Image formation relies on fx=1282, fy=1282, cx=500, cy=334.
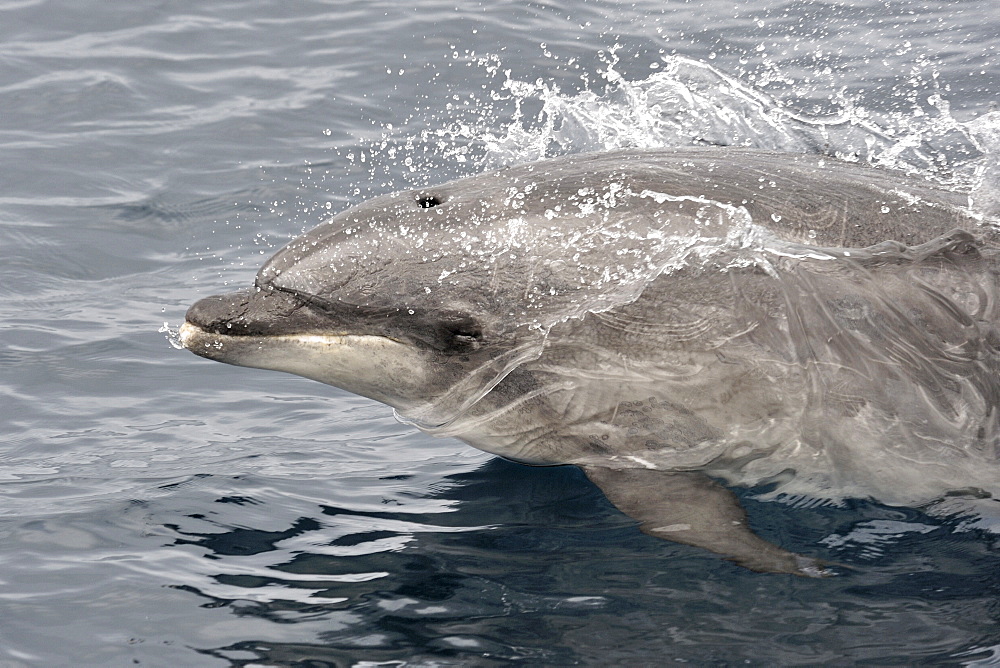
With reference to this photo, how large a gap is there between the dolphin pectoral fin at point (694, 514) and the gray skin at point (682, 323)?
12 millimetres

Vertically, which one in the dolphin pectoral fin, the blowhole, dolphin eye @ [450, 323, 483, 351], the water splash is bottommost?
the dolphin pectoral fin

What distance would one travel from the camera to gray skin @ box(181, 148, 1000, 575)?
6.45 meters

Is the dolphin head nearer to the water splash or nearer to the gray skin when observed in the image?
the gray skin

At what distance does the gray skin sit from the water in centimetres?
38

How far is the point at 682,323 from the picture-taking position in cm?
649

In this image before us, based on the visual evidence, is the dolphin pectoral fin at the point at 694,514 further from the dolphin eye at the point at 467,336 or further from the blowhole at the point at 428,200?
the blowhole at the point at 428,200

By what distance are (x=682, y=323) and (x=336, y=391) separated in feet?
11.5

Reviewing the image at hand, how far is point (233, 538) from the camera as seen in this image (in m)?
6.96

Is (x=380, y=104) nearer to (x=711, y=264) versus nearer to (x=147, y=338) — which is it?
(x=147, y=338)

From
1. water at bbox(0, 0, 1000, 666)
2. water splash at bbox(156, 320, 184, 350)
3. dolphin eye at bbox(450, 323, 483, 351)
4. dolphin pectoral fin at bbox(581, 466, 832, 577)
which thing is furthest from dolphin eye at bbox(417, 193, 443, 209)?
water at bbox(0, 0, 1000, 666)

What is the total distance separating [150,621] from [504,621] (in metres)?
1.69

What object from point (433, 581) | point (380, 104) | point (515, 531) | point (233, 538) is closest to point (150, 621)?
point (233, 538)

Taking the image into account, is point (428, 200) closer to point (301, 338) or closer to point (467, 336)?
point (467, 336)

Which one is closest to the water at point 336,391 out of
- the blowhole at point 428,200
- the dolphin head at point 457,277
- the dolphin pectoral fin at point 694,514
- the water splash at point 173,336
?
the dolphin pectoral fin at point 694,514
